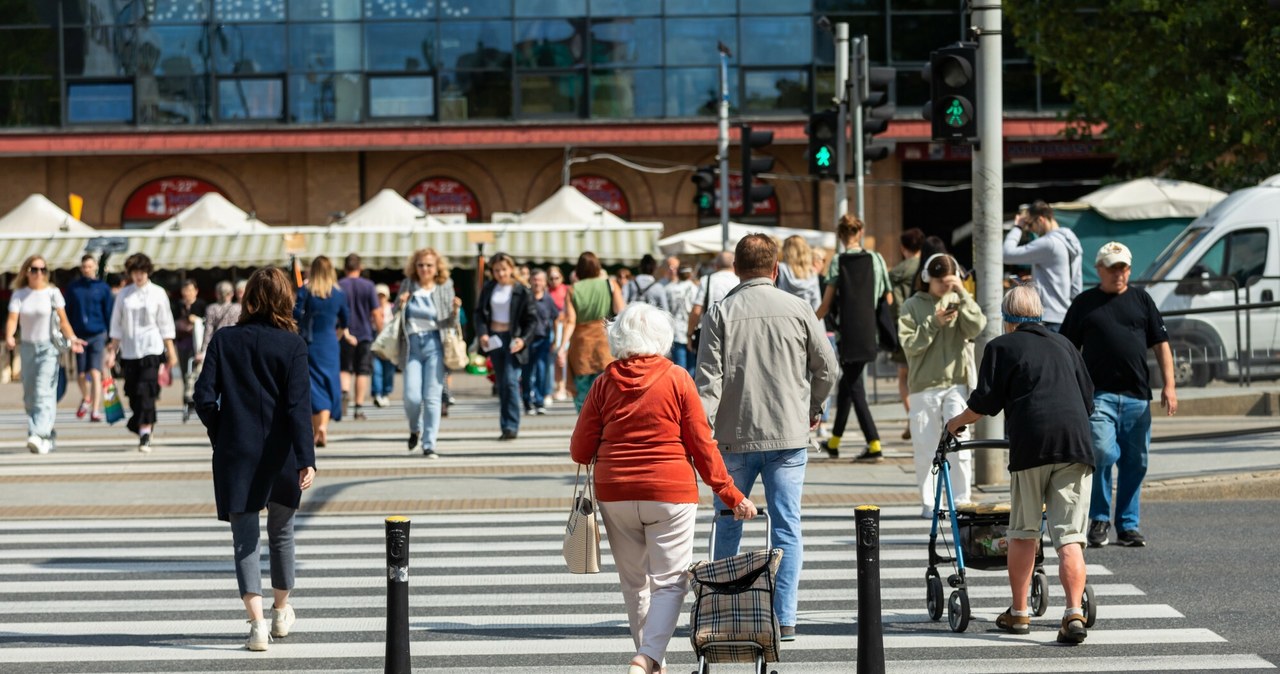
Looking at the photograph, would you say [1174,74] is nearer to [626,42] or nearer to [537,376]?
[626,42]

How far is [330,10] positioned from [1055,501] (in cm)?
3371

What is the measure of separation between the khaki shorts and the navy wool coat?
3.19m

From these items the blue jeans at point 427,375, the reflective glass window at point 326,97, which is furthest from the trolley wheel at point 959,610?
the reflective glass window at point 326,97

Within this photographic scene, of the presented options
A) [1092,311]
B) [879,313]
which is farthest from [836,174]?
[1092,311]

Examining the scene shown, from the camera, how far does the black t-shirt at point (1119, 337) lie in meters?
10.7

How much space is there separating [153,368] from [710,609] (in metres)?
11.4

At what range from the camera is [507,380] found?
1736cm

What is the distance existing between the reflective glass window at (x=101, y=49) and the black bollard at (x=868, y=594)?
35.9m

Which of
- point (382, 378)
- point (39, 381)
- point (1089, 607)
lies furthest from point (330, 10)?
point (1089, 607)

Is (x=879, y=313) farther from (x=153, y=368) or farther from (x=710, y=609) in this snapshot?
(x=710, y=609)

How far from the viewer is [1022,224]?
1507 cm

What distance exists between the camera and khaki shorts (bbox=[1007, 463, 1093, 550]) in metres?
8.26

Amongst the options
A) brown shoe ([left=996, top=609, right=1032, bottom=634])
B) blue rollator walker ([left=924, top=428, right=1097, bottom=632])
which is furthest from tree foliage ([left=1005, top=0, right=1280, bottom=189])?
brown shoe ([left=996, top=609, right=1032, bottom=634])

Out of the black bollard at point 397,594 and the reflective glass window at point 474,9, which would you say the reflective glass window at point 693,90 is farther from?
the black bollard at point 397,594
